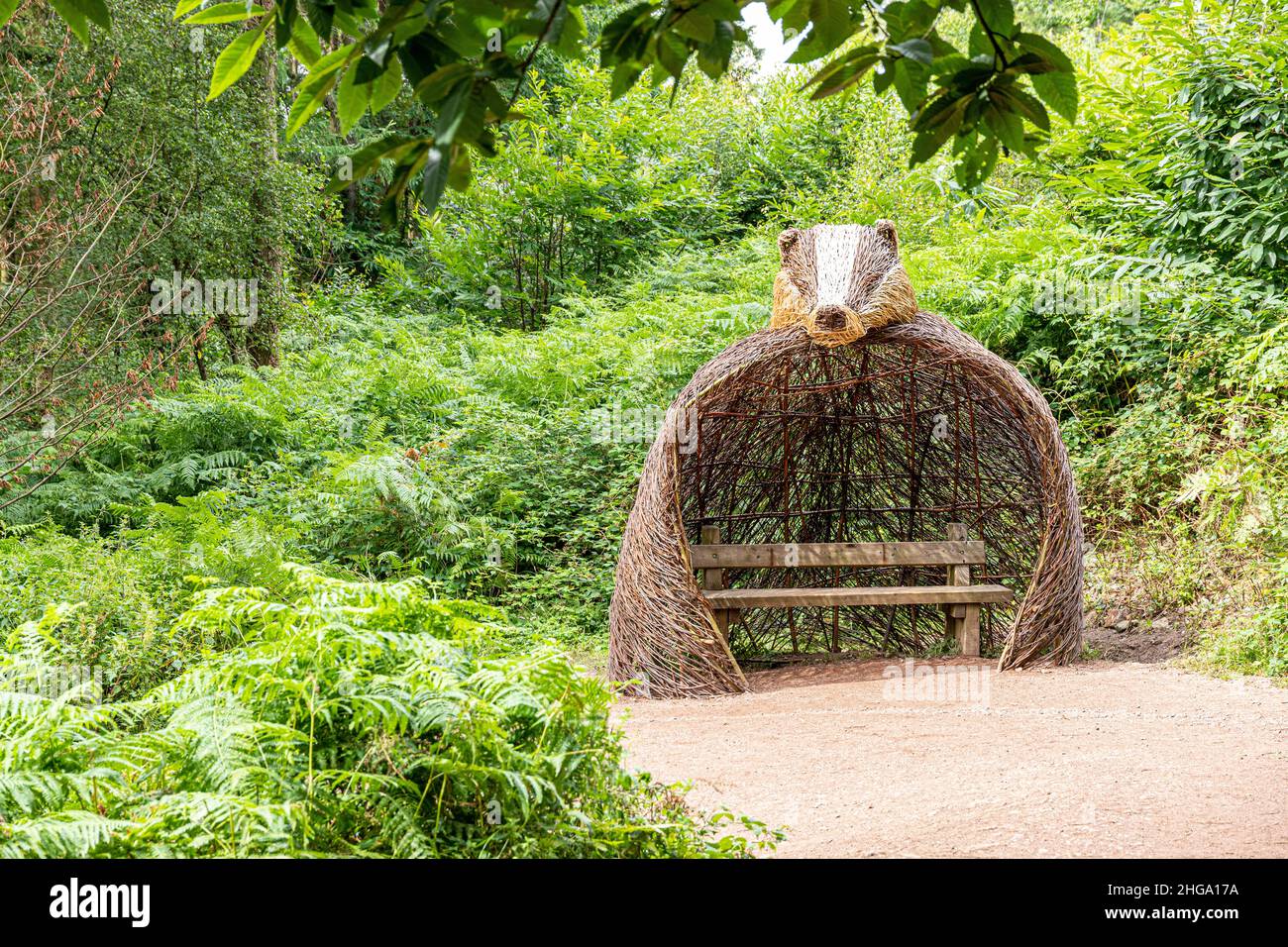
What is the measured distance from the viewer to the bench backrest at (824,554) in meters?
6.53

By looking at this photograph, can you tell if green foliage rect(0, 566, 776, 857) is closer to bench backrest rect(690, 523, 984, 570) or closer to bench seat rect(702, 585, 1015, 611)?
bench seat rect(702, 585, 1015, 611)

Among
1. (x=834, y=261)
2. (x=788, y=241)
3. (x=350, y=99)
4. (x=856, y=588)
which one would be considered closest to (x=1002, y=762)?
(x=856, y=588)

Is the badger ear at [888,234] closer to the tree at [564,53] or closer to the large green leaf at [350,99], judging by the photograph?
the tree at [564,53]

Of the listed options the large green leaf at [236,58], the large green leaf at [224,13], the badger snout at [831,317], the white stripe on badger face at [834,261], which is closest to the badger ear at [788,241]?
the white stripe on badger face at [834,261]

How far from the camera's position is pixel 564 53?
177cm

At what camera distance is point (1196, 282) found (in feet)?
27.2

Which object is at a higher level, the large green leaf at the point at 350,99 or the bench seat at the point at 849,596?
the large green leaf at the point at 350,99

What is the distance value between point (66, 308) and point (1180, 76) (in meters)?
9.64

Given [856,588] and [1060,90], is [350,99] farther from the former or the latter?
[856,588]

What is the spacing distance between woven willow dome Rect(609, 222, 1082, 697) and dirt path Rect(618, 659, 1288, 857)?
44 cm
